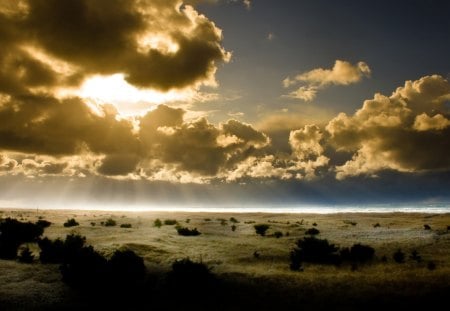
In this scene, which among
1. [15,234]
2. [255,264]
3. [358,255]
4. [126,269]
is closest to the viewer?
A: [126,269]

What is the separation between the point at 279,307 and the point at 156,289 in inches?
204

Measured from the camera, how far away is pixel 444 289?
567 inches

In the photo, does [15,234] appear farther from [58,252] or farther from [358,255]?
[358,255]

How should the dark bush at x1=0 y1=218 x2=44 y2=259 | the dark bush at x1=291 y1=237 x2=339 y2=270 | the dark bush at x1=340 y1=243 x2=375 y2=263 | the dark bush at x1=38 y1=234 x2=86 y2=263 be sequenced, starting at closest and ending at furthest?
the dark bush at x1=38 y1=234 x2=86 y2=263, the dark bush at x1=291 y1=237 x2=339 y2=270, the dark bush at x1=340 y1=243 x2=375 y2=263, the dark bush at x1=0 y1=218 x2=44 y2=259

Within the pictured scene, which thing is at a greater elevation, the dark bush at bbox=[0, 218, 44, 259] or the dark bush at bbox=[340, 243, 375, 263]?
the dark bush at bbox=[0, 218, 44, 259]

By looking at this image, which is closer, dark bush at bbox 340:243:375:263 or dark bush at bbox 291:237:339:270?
dark bush at bbox 291:237:339:270

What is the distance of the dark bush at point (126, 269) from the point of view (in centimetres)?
1544

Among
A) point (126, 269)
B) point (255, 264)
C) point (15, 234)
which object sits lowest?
point (255, 264)

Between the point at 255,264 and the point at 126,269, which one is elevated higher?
the point at 126,269

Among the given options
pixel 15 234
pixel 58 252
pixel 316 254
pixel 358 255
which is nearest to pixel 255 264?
pixel 316 254

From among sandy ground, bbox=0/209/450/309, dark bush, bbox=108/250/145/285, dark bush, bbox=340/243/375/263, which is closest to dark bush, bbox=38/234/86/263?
sandy ground, bbox=0/209/450/309

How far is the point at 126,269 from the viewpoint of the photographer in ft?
52.6

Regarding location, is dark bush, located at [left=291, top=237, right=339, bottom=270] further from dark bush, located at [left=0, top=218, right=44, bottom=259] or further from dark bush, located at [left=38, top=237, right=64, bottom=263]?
dark bush, located at [left=0, top=218, right=44, bottom=259]

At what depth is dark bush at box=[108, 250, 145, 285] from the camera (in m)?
15.4
